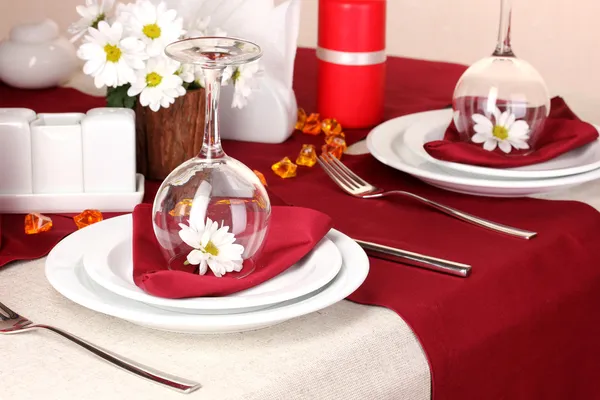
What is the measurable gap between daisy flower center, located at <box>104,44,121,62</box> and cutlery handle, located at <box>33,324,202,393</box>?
1.30 feet

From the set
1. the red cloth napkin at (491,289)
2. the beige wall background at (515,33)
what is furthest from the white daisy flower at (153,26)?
the beige wall background at (515,33)

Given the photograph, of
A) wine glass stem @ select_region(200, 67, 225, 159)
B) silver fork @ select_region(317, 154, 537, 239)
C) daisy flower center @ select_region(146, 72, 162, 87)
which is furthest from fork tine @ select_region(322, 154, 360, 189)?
wine glass stem @ select_region(200, 67, 225, 159)

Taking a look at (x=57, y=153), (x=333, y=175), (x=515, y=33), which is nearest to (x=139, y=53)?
(x=57, y=153)

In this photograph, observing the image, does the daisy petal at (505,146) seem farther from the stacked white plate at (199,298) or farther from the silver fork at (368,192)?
the stacked white plate at (199,298)

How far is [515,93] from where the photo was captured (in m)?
1.09

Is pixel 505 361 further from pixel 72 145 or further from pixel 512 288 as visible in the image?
pixel 72 145

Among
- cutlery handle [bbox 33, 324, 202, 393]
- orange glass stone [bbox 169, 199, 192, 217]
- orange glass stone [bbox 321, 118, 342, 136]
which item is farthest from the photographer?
orange glass stone [bbox 321, 118, 342, 136]

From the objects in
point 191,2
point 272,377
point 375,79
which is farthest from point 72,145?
point 375,79

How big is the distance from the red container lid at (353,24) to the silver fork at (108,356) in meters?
0.70

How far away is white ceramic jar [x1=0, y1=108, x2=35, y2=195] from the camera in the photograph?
0.93 metres

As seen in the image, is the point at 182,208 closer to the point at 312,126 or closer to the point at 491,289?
the point at 491,289

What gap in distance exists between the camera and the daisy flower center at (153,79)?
1005 mm

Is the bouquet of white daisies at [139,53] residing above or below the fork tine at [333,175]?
above

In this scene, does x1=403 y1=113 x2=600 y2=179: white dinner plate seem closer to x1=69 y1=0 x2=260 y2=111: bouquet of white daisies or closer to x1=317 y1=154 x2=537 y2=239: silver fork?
x1=317 y1=154 x2=537 y2=239: silver fork
